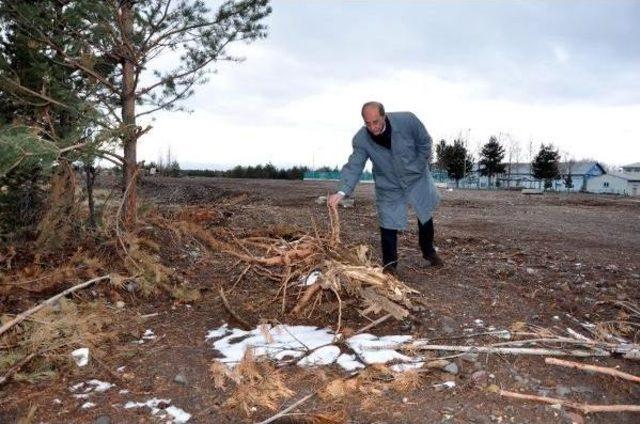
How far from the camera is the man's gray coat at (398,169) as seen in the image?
15.3 feet

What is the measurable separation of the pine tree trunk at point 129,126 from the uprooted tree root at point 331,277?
2.04m

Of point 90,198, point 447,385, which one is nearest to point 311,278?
point 447,385

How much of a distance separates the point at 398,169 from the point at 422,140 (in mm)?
328

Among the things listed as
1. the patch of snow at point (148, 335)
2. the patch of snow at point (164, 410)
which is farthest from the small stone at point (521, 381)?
the patch of snow at point (148, 335)

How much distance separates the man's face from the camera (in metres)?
4.36

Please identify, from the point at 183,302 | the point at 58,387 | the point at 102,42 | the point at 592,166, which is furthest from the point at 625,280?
the point at 592,166

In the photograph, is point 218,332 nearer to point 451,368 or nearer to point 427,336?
point 427,336


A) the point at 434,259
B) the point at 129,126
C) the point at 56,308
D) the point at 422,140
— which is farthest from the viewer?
the point at 129,126

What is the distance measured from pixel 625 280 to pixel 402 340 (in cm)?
301

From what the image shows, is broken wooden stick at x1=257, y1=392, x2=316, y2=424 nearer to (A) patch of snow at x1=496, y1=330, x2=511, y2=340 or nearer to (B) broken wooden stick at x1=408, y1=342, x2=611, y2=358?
(B) broken wooden stick at x1=408, y1=342, x2=611, y2=358

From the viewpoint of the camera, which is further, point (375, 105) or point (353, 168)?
point (353, 168)

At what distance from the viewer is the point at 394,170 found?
475 centimetres

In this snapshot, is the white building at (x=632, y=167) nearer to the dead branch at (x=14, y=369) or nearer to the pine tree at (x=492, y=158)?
the pine tree at (x=492, y=158)

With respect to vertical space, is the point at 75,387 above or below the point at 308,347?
below
